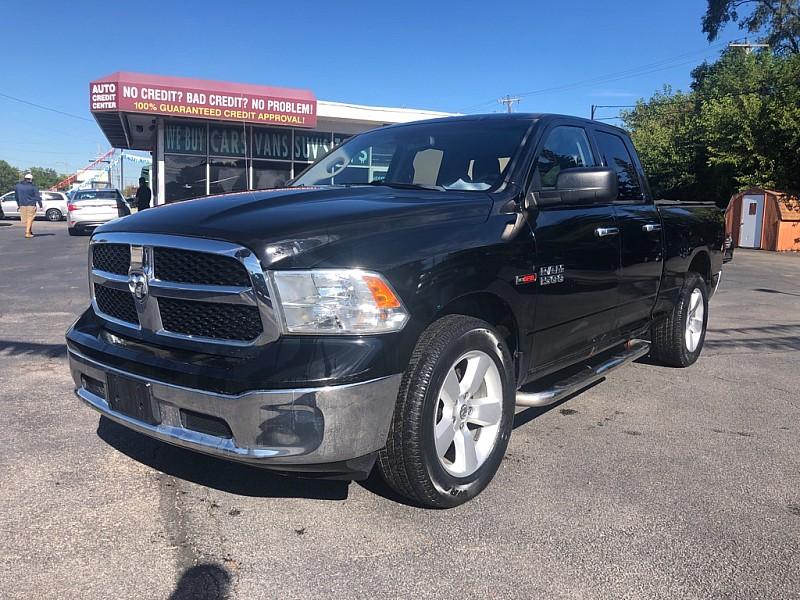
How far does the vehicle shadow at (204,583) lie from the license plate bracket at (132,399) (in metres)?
0.63

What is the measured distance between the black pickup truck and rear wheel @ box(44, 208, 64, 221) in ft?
112

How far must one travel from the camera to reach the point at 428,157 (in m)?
4.17

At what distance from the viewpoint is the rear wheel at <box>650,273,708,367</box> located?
18.5 feet

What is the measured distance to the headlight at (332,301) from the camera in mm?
2541

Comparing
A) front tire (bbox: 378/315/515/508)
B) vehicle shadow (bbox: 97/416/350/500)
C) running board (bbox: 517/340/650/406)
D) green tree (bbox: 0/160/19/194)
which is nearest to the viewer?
front tire (bbox: 378/315/515/508)

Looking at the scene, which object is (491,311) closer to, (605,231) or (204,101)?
(605,231)

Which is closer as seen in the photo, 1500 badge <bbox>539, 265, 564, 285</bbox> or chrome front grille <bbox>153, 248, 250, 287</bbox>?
chrome front grille <bbox>153, 248, 250, 287</bbox>

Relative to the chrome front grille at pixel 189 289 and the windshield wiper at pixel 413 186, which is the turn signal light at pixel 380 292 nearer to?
the chrome front grille at pixel 189 289

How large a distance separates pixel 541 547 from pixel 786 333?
6277 mm

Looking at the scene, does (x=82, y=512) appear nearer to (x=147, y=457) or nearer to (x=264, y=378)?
(x=147, y=457)

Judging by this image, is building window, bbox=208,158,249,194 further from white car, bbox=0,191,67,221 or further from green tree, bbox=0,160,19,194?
green tree, bbox=0,160,19,194

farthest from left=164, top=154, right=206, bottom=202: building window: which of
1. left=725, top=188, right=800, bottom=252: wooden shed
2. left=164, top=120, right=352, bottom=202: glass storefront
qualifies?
left=725, top=188, right=800, bottom=252: wooden shed

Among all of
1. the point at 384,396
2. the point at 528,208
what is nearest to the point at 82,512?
the point at 384,396

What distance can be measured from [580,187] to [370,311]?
161 cm
